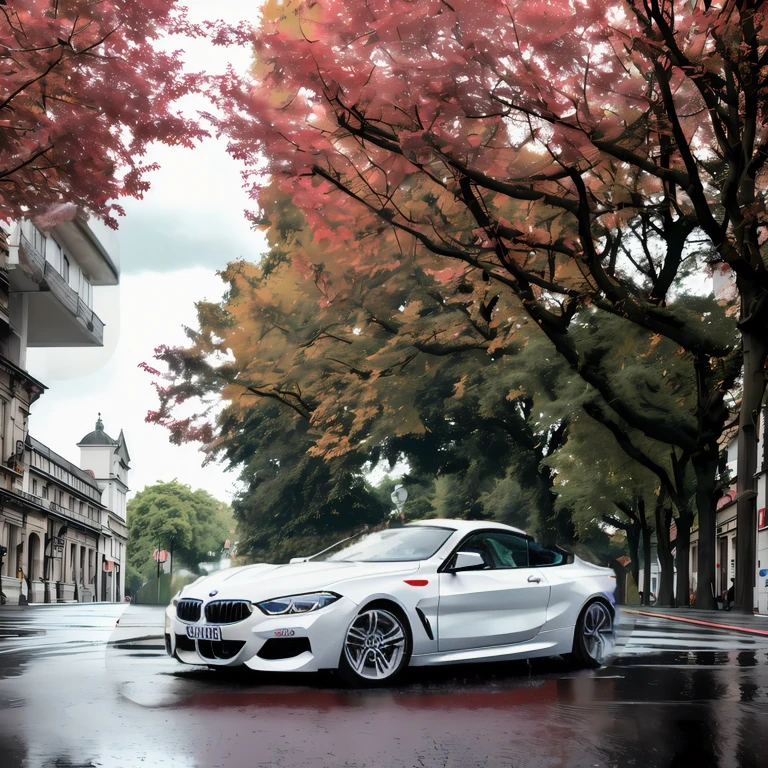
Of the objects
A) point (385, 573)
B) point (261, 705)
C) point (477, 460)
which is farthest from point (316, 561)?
point (477, 460)

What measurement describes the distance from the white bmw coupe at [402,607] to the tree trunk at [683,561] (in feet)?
70.9

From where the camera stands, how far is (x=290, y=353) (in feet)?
87.2

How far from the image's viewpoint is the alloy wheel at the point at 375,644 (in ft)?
28.8

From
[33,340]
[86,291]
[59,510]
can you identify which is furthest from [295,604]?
[59,510]

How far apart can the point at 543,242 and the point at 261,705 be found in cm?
1144

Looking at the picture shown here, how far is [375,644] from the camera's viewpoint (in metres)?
8.88

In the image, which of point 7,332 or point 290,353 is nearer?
point 290,353

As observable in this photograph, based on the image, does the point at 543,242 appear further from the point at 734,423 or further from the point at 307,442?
the point at 307,442

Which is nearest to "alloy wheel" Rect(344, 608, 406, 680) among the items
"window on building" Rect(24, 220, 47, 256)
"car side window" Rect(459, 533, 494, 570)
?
"car side window" Rect(459, 533, 494, 570)

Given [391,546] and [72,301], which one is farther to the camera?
[72,301]

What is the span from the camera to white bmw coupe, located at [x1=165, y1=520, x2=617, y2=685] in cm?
862

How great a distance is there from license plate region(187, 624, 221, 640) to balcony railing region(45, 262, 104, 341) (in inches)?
1780

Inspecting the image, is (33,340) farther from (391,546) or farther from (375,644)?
(375,644)

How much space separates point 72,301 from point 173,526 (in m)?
75.1
